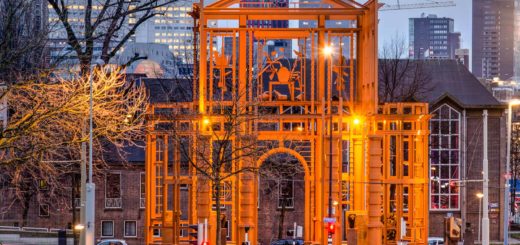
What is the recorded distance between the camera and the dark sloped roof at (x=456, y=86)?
62656 millimetres

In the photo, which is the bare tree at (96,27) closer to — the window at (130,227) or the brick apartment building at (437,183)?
the brick apartment building at (437,183)

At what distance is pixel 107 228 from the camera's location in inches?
2356

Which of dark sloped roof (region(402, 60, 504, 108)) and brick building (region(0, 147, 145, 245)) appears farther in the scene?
dark sloped roof (region(402, 60, 504, 108))

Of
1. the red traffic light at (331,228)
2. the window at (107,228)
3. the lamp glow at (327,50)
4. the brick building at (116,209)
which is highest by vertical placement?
the lamp glow at (327,50)

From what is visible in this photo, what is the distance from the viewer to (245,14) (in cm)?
3325

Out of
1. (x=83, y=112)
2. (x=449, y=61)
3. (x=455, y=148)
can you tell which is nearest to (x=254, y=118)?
(x=83, y=112)

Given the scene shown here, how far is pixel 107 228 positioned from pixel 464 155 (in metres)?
21.7

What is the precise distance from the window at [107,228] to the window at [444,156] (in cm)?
1892

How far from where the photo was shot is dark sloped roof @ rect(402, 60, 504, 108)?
62.7 metres

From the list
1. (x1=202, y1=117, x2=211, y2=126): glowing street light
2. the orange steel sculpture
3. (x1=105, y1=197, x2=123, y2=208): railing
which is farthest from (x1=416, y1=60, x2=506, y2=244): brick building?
(x1=202, y1=117, x2=211, y2=126): glowing street light

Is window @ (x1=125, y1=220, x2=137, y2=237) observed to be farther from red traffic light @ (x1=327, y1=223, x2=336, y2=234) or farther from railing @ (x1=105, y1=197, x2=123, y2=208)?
red traffic light @ (x1=327, y1=223, x2=336, y2=234)

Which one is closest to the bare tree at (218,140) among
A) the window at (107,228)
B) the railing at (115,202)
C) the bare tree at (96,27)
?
the bare tree at (96,27)

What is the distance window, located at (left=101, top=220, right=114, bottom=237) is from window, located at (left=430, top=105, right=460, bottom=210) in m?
18.9

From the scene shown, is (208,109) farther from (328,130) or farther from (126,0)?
(126,0)
